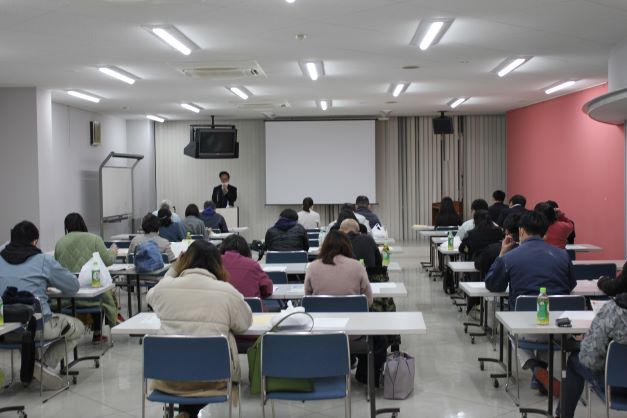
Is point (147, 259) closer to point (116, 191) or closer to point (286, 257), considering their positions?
point (286, 257)

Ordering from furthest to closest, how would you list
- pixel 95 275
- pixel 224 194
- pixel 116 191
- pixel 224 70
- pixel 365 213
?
pixel 224 194
pixel 116 191
pixel 365 213
pixel 224 70
pixel 95 275

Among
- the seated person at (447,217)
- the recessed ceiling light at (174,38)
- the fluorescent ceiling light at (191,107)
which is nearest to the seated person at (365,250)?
the recessed ceiling light at (174,38)

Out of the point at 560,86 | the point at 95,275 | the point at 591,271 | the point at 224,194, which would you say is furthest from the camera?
the point at 224,194

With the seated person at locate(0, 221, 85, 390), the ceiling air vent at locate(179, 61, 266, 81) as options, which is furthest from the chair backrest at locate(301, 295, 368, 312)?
the ceiling air vent at locate(179, 61, 266, 81)

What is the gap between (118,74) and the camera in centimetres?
1042

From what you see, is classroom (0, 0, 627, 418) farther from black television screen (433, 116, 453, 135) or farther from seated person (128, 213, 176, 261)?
black television screen (433, 116, 453, 135)

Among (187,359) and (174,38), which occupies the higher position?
(174,38)

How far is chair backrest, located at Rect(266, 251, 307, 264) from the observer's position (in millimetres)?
8188

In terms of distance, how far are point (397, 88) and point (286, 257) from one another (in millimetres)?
5575

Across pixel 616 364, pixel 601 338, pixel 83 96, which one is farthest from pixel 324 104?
pixel 616 364

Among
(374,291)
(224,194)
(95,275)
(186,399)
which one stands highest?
(224,194)

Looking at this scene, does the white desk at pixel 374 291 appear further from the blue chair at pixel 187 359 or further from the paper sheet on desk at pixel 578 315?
the blue chair at pixel 187 359

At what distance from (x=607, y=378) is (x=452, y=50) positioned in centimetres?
593

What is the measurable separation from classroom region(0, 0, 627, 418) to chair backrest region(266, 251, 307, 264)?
0.08 ft
